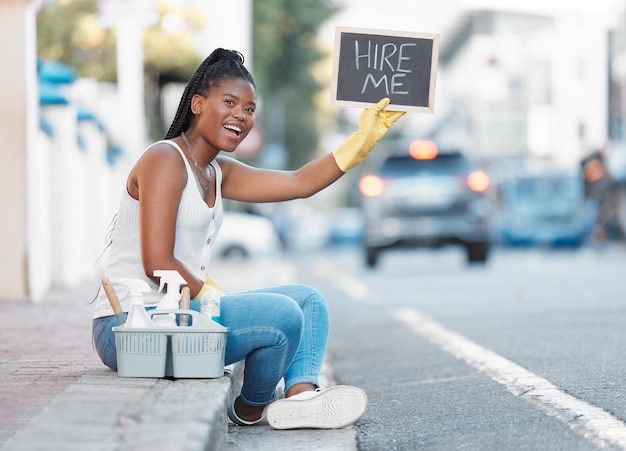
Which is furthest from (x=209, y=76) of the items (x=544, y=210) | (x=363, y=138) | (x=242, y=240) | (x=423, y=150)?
(x=544, y=210)

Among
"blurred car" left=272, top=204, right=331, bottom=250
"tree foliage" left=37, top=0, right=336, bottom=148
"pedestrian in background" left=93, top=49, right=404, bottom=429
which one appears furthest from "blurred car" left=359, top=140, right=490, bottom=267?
"blurred car" left=272, top=204, right=331, bottom=250

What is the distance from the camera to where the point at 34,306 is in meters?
11.2

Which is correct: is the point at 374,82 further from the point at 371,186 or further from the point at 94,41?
the point at 94,41

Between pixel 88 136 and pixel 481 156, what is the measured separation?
6804cm

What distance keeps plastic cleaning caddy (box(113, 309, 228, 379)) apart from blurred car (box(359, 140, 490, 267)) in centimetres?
1672

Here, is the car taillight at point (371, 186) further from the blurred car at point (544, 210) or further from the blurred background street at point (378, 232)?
the blurred car at point (544, 210)

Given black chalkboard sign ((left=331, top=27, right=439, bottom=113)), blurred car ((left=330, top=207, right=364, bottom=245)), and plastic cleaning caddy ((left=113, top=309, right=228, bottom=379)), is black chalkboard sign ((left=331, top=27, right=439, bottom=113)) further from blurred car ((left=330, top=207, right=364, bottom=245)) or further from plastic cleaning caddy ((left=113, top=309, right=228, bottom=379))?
blurred car ((left=330, top=207, right=364, bottom=245))

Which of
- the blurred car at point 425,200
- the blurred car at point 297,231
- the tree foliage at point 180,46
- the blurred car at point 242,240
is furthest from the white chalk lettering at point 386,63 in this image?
the blurred car at point 297,231

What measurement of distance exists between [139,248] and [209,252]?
12.0 inches

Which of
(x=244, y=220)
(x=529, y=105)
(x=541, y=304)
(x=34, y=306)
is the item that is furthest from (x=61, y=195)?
(x=529, y=105)

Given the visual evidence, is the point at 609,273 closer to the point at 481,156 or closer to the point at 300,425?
the point at 300,425

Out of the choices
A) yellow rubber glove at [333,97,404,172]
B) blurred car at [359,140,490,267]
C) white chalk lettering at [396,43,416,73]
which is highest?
white chalk lettering at [396,43,416,73]

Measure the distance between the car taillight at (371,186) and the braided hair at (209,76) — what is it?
1645 cm

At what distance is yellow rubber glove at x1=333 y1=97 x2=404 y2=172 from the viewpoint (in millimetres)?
5691
